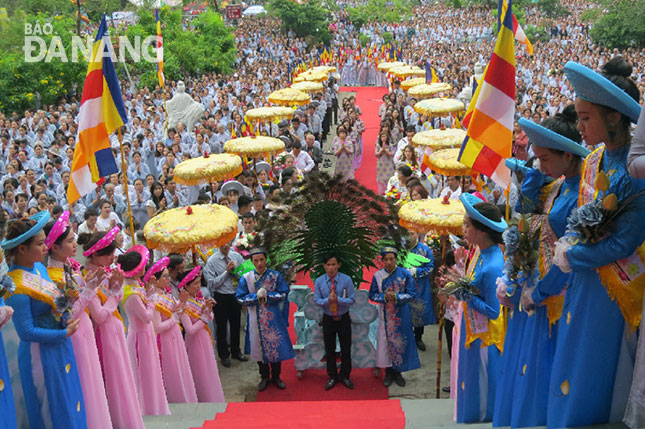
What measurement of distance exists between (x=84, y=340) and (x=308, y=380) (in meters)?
2.92

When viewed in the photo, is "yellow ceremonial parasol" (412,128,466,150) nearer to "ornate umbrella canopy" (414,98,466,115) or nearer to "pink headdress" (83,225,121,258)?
"ornate umbrella canopy" (414,98,466,115)

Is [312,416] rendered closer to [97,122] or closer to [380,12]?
[97,122]

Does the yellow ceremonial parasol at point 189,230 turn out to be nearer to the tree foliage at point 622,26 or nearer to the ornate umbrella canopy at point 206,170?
the ornate umbrella canopy at point 206,170

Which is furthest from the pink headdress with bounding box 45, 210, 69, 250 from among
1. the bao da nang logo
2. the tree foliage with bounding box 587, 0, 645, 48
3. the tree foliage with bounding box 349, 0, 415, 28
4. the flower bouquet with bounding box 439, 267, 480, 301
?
the tree foliage with bounding box 349, 0, 415, 28

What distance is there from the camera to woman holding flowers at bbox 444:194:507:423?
156 inches

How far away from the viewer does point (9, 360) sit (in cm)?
362

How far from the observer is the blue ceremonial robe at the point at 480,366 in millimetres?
4020

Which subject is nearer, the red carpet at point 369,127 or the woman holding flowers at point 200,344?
the woman holding flowers at point 200,344

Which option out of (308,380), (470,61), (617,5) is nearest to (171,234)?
(308,380)

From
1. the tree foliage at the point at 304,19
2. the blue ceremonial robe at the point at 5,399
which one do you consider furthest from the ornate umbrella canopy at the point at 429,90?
the tree foliage at the point at 304,19

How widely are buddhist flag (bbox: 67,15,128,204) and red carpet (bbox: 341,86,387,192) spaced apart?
698 cm

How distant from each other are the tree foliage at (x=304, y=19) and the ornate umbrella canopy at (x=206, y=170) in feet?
91.0

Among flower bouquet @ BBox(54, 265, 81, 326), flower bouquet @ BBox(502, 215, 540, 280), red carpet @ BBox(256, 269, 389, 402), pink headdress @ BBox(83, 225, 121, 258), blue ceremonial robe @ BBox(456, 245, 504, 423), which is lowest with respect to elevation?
red carpet @ BBox(256, 269, 389, 402)

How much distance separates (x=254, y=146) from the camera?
9602 millimetres
